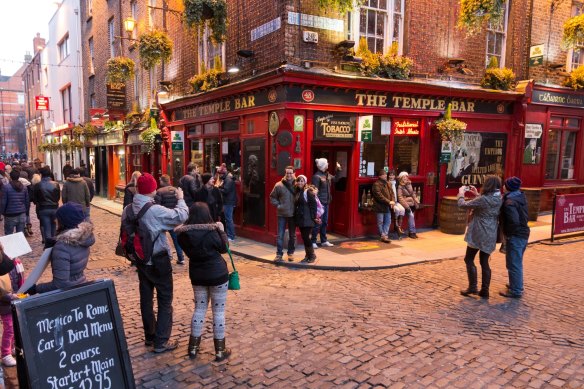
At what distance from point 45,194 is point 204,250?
276 inches

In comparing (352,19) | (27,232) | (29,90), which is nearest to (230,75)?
(352,19)

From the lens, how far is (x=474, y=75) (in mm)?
12516

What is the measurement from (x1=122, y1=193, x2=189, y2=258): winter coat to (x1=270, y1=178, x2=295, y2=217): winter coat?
13.2 feet

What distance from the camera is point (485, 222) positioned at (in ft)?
20.6

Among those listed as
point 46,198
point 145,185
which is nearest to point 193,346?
point 145,185

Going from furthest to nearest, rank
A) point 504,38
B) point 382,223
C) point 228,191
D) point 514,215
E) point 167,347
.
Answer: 1. point 504,38
2. point 228,191
3. point 382,223
4. point 514,215
5. point 167,347

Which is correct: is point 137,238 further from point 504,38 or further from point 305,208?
point 504,38

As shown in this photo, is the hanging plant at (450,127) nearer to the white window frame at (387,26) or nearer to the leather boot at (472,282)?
the white window frame at (387,26)

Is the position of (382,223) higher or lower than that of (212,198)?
lower

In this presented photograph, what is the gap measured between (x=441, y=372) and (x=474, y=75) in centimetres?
1067

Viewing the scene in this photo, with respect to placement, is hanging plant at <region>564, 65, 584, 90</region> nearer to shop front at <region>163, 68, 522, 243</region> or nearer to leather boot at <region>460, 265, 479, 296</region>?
shop front at <region>163, 68, 522, 243</region>

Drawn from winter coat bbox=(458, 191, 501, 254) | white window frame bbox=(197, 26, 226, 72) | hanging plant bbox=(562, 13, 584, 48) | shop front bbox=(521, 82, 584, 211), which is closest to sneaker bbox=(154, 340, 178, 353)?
winter coat bbox=(458, 191, 501, 254)

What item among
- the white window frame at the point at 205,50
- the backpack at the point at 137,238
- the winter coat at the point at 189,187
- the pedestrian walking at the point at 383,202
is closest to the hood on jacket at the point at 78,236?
the backpack at the point at 137,238

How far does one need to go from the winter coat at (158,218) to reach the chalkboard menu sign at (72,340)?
884 mm
